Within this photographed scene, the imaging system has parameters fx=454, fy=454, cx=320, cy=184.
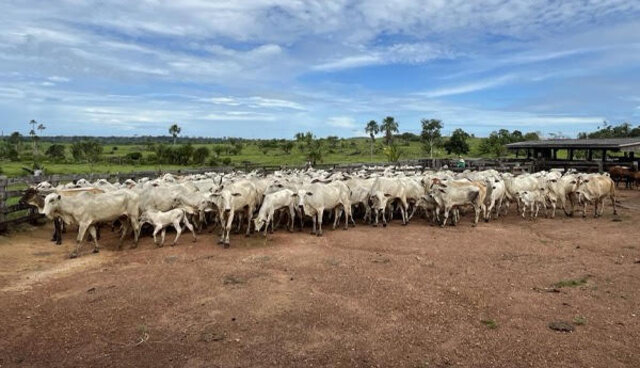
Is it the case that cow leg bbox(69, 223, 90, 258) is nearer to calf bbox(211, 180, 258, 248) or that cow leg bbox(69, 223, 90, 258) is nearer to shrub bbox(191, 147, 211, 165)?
calf bbox(211, 180, 258, 248)

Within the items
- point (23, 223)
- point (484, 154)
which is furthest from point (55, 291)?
point (484, 154)

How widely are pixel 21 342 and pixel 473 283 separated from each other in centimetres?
822

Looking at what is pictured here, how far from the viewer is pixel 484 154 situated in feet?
217

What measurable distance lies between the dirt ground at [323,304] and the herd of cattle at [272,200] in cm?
96

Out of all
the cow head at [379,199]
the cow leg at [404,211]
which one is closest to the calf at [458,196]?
Answer: the cow leg at [404,211]

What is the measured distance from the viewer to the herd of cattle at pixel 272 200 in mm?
12930

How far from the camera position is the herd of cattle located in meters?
12.9

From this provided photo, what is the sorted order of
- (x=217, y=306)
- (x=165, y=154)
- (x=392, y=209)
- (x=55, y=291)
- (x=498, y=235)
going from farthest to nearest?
(x=165, y=154)
(x=392, y=209)
(x=498, y=235)
(x=55, y=291)
(x=217, y=306)

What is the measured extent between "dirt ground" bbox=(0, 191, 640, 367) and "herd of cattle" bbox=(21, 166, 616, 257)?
3.16ft

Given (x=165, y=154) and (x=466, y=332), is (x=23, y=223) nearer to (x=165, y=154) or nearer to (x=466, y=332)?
(x=466, y=332)

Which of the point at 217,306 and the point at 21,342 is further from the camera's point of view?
the point at 217,306

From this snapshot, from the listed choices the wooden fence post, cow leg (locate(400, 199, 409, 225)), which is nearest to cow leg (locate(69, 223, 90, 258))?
the wooden fence post

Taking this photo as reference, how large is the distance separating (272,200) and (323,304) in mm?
6391

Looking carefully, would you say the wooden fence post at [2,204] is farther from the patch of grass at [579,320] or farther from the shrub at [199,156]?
the shrub at [199,156]
